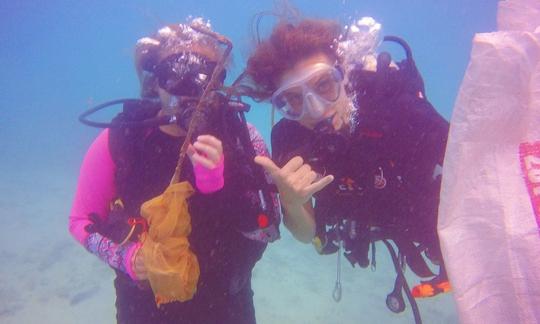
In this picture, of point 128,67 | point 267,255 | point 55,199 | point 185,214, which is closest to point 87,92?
point 128,67

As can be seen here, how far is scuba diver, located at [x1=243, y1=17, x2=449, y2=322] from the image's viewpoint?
304 cm

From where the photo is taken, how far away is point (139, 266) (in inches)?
98.0

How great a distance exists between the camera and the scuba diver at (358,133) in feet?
9.99

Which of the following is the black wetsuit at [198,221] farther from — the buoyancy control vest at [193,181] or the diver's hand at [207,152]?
the diver's hand at [207,152]

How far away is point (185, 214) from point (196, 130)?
611mm

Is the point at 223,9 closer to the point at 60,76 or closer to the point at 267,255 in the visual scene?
the point at 60,76

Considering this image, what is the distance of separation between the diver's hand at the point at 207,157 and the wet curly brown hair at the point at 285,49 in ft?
3.64

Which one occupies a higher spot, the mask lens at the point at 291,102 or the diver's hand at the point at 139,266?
the mask lens at the point at 291,102

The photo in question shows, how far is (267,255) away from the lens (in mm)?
10250

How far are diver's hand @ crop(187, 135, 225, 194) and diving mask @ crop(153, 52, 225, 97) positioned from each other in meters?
0.56

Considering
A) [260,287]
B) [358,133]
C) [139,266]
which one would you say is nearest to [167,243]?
[139,266]

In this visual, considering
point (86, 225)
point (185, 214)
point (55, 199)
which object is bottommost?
point (55, 199)

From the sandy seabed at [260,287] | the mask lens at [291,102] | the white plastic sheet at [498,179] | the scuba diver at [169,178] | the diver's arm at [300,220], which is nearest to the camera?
the white plastic sheet at [498,179]

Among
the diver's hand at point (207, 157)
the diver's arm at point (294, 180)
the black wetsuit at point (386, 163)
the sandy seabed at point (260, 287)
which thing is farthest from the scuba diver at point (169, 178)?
the sandy seabed at point (260, 287)
